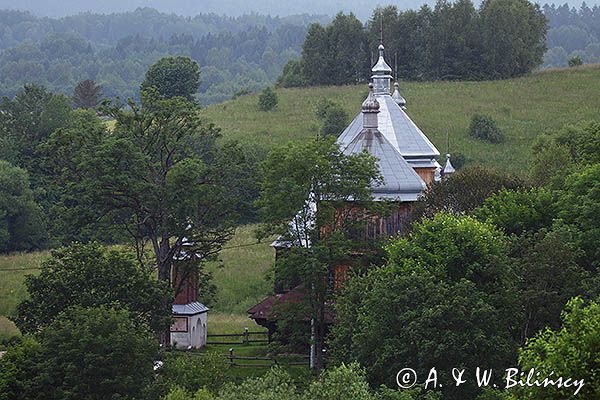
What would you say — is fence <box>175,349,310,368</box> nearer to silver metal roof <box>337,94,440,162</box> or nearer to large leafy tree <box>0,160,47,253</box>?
silver metal roof <box>337,94,440,162</box>

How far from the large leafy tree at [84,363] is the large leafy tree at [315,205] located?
7755 mm

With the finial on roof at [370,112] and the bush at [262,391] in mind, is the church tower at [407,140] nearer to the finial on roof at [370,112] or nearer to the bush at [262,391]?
the finial on roof at [370,112]

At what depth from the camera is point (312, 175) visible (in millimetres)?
43625

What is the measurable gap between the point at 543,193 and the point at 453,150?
1707 inches

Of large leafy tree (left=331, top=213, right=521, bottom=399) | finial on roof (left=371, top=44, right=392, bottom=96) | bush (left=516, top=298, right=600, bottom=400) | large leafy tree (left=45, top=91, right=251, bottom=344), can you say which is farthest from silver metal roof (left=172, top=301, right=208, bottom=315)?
bush (left=516, top=298, right=600, bottom=400)

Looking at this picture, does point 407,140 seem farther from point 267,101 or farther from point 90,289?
point 267,101

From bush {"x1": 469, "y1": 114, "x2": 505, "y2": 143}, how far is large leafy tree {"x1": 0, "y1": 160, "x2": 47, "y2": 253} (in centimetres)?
3290

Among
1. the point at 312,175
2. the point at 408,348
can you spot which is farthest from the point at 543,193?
the point at 408,348

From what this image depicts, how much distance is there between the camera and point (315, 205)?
1757 inches

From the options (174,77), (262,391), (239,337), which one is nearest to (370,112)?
(239,337)

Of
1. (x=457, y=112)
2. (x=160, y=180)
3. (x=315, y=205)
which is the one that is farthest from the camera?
(x=457, y=112)

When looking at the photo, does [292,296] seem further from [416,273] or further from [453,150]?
[453,150]

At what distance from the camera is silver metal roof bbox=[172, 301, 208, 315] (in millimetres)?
50125

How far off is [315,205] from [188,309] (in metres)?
8.56
